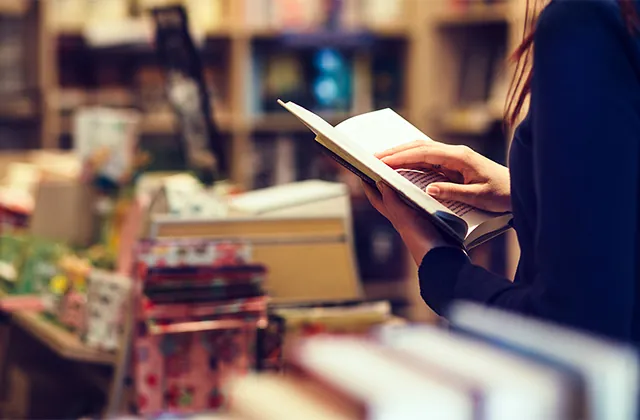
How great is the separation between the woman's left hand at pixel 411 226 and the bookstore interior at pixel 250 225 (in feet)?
0.08

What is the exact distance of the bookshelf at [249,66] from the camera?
508cm

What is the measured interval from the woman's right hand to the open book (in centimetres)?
1

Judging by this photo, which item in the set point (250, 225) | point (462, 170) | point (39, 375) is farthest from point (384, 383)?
point (39, 375)

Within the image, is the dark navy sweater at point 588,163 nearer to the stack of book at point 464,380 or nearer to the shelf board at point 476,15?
the stack of book at point 464,380

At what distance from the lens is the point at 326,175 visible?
17.6 feet

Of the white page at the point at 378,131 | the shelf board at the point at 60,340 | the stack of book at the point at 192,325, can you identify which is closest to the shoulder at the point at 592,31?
the white page at the point at 378,131

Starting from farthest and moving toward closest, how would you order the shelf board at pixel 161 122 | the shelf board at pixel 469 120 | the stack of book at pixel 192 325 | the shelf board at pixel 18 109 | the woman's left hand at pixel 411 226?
1. the shelf board at pixel 161 122
2. the shelf board at pixel 18 109
3. the shelf board at pixel 469 120
4. the stack of book at pixel 192 325
5. the woman's left hand at pixel 411 226

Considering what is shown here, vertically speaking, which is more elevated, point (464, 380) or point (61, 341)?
point (464, 380)

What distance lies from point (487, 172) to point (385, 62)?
410 centimetres

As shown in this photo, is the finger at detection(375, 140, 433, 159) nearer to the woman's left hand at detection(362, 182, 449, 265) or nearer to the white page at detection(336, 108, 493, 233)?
the white page at detection(336, 108, 493, 233)

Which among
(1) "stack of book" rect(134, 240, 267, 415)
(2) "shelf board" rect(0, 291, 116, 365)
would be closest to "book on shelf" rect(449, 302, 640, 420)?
(1) "stack of book" rect(134, 240, 267, 415)

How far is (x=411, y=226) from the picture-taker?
1231 millimetres

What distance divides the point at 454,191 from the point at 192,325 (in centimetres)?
110

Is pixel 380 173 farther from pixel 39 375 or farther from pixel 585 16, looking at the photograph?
pixel 39 375
